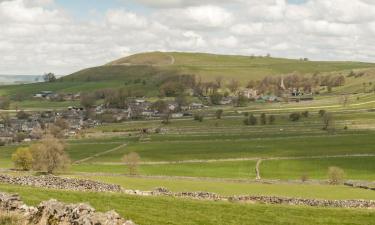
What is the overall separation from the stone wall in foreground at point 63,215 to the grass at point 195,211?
436 centimetres

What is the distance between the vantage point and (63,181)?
158 feet

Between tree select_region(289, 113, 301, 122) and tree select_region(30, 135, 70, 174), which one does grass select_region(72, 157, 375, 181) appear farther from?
tree select_region(289, 113, 301, 122)

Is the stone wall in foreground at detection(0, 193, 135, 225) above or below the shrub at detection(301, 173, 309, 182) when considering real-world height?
above

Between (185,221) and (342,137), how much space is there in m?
130

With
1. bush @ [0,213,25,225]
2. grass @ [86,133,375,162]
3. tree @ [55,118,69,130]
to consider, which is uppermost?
bush @ [0,213,25,225]

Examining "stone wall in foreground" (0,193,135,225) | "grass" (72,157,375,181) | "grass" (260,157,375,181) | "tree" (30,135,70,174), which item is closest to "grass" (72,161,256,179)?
"grass" (72,157,375,181)

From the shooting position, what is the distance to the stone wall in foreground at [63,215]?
70.5ft

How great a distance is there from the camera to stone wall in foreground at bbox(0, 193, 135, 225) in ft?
70.5

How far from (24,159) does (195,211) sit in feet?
229

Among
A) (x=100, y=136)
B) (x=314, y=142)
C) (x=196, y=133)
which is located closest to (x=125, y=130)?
(x=100, y=136)

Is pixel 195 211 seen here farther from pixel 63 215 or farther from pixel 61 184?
pixel 61 184

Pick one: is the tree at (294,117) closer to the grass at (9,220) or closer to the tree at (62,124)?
the tree at (62,124)

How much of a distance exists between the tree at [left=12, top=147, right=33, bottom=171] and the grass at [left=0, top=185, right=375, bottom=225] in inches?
2335

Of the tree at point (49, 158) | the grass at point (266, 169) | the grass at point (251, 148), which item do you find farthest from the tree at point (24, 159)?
the grass at point (251, 148)
